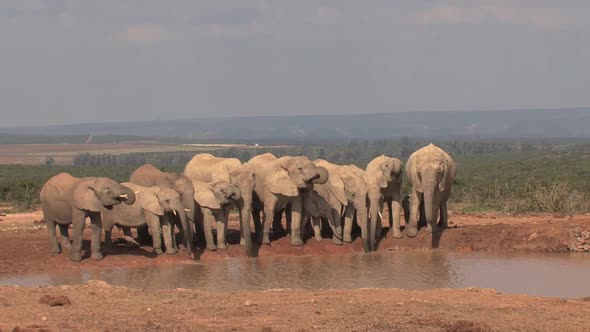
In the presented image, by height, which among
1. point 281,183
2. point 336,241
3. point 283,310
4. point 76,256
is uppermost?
point 281,183

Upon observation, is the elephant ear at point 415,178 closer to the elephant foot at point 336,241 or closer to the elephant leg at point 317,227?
the elephant foot at point 336,241

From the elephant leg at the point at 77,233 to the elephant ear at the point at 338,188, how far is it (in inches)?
241

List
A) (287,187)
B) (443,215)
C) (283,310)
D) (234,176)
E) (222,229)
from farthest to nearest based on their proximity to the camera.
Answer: (443,215) < (287,187) < (234,176) < (222,229) < (283,310)

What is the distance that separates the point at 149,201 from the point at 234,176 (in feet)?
7.37

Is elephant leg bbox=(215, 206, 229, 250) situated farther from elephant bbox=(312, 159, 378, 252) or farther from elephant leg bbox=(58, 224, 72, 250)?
elephant leg bbox=(58, 224, 72, 250)

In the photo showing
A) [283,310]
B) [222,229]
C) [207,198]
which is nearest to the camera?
[283,310]

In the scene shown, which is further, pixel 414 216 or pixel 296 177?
pixel 414 216

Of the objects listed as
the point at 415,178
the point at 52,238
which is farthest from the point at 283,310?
the point at 415,178

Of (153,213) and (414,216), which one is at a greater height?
(153,213)

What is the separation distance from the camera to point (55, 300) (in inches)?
614

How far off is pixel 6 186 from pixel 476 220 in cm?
2308

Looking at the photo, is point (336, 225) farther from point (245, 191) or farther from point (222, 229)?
point (222, 229)

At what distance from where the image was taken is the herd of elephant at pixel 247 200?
2242 centimetres

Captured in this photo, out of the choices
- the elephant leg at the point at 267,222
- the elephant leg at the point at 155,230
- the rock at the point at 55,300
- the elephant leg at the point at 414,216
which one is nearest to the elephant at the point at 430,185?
the elephant leg at the point at 414,216
